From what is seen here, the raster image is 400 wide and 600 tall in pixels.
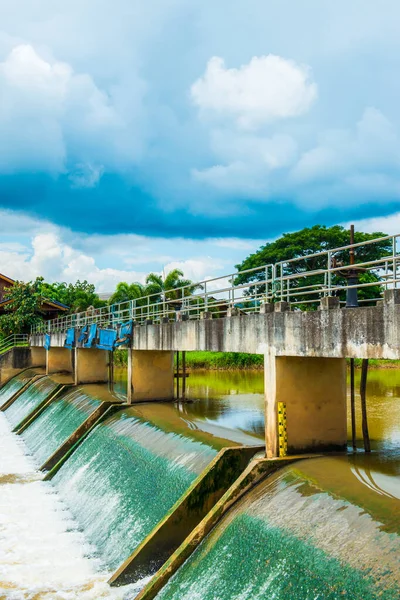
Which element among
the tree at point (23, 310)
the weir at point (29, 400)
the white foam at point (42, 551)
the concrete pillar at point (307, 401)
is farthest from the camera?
the tree at point (23, 310)

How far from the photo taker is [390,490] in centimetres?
923

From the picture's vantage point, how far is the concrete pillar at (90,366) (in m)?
28.9

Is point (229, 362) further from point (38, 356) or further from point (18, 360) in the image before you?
point (18, 360)

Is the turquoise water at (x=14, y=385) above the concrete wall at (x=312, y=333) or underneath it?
underneath

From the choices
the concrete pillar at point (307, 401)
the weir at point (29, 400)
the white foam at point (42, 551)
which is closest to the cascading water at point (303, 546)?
the concrete pillar at point (307, 401)

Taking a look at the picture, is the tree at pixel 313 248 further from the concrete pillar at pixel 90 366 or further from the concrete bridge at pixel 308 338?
the concrete bridge at pixel 308 338

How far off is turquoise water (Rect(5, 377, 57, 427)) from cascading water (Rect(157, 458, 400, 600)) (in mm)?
19564

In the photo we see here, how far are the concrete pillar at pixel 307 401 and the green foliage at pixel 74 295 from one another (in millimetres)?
43813

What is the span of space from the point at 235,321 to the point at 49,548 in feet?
20.9

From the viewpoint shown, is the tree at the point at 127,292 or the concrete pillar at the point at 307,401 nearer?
the concrete pillar at the point at 307,401

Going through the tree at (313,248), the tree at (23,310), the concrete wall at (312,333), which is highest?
the tree at (313,248)

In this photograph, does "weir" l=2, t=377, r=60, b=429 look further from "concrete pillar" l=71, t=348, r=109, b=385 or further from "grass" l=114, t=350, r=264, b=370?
"grass" l=114, t=350, r=264, b=370

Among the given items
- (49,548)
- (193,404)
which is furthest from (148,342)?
(49,548)

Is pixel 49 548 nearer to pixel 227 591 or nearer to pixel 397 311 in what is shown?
pixel 227 591
